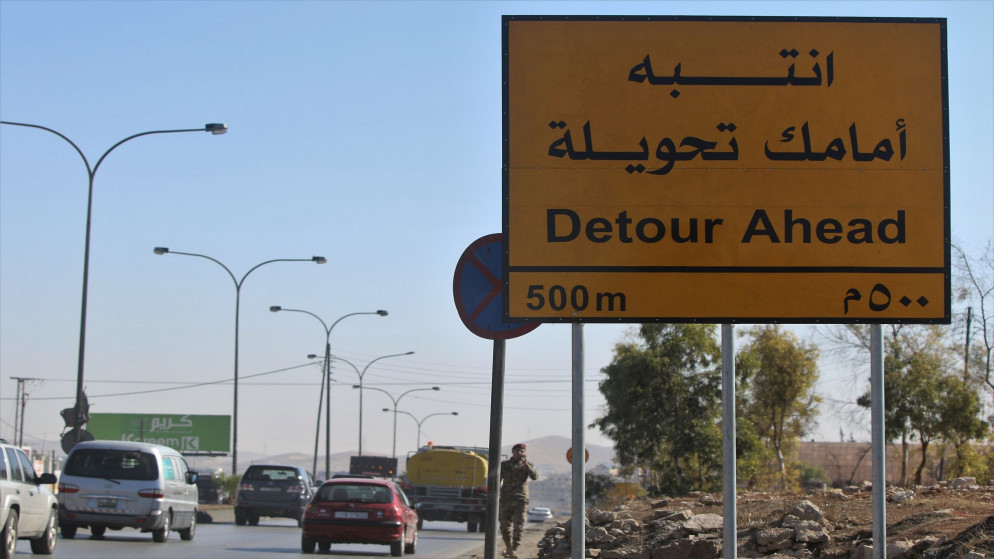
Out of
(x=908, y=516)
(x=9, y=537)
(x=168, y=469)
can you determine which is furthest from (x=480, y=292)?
(x=168, y=469)

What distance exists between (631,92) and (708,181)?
2.28 feet

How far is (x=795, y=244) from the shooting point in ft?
23.2

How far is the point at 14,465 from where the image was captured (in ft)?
52.9

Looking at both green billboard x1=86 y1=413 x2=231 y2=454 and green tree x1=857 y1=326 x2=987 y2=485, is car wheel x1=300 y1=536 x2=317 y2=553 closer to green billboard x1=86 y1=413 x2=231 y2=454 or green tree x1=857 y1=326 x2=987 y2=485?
green tree x1=857 y1=326 x2=987 y2=485

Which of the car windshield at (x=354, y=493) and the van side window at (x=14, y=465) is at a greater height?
the van side window at (x=14, y=465)

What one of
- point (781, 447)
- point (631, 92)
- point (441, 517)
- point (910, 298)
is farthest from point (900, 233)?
point (781, 447)

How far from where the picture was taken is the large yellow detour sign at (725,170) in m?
6.99

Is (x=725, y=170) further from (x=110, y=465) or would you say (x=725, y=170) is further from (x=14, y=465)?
(x=110, y=465)

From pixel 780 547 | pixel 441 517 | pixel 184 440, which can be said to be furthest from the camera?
pixel 184 440

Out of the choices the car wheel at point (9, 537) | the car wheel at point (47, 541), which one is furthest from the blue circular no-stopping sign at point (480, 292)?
the car wheel at point (47, 541)

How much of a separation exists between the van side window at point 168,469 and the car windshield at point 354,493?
2.95m

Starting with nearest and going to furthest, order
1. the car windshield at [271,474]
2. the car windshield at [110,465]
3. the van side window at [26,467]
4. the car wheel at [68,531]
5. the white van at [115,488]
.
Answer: the van side window at [26,467] → the white van at [115,488] → the car windshield at [110,465] → the car wheel at [68,531] → the car windshield at [271,474]

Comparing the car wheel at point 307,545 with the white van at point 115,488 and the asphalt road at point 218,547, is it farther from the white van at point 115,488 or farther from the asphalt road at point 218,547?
the white van at point 115,488

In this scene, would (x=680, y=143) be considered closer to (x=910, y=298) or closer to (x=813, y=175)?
(x=813, y=175)
